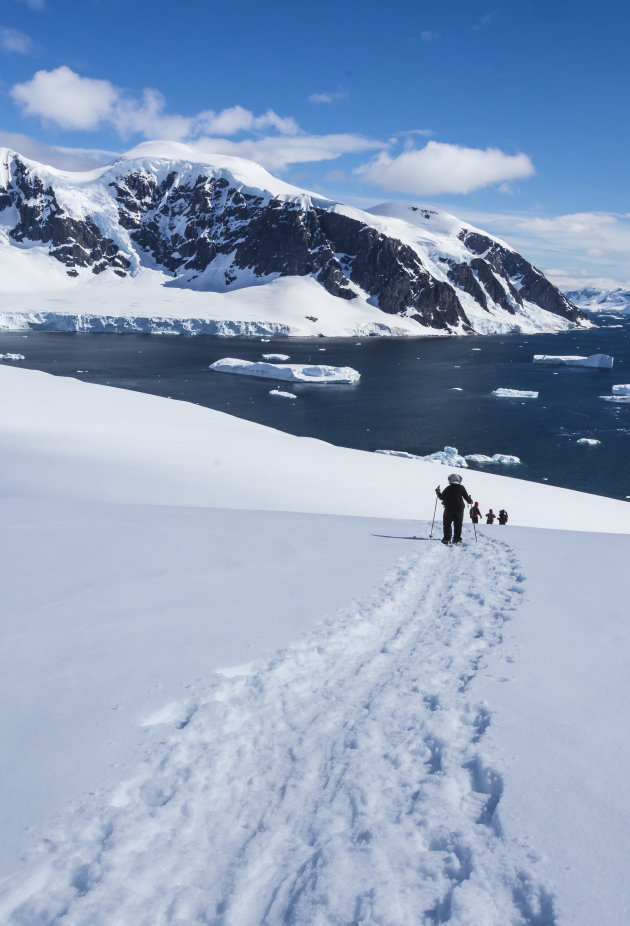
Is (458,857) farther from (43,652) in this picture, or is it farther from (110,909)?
(43,652)

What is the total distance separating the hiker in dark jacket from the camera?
11.3m

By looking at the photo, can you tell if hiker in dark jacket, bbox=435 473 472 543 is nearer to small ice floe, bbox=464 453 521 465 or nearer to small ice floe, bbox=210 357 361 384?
small ice floe, bbox=464 453 521 465

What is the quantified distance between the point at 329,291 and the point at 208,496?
555ft

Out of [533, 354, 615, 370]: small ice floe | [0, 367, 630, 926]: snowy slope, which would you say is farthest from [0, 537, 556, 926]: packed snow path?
[533, 354, 615, 370]: small ice floe

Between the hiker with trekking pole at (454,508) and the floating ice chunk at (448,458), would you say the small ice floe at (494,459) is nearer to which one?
the floating ice chunk at (448,458)

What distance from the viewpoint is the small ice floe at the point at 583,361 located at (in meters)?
90.8

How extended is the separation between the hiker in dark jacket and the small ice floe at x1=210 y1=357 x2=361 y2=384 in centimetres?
6654

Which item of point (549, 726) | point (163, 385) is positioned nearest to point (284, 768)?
point (549, 726)

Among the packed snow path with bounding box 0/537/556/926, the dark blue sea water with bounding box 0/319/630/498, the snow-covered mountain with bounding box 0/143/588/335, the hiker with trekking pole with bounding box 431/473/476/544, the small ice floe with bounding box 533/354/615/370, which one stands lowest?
the packed snow path with bounding box 0/537/556/926

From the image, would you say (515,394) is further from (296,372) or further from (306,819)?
(306,819)

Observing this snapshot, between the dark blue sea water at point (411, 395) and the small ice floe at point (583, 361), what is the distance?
12.8 ft

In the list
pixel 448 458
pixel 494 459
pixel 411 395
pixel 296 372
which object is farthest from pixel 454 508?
pixel 296 372

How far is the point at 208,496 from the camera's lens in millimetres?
15836

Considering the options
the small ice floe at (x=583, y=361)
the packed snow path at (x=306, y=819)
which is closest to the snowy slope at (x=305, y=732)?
the packed snow path at (x=306, y=819)
